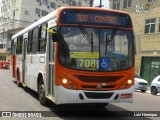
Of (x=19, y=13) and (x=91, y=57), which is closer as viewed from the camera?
(x=91, y=57)

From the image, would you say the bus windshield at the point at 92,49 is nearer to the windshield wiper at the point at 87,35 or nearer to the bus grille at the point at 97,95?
the windshield wiper at the point at 87,35

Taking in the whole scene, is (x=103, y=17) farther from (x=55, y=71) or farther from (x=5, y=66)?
(x=5, y=66)

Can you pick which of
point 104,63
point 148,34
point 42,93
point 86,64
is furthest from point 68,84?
point 148,34

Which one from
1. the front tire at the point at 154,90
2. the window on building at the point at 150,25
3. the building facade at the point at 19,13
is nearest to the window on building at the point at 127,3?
the window on building at the point at 150,25

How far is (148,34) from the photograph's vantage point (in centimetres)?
3441

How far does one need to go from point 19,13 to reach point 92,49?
68.1m

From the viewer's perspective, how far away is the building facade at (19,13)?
75869 mm

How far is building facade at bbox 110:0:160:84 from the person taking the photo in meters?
33.1

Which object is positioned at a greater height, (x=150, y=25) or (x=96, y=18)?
(x=150, y=25)

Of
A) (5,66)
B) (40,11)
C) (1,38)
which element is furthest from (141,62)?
(1,38)

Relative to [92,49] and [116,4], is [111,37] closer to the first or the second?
[92,49]

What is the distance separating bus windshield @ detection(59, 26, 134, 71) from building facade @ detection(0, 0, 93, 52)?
198 feet

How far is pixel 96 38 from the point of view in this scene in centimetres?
982

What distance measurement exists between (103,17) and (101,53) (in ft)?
3.74
